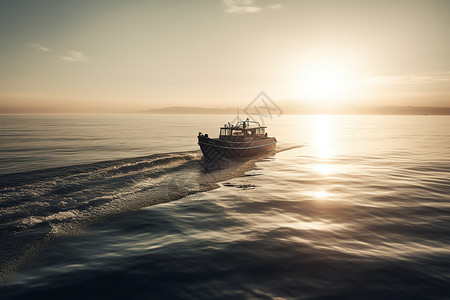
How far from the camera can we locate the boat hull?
29.2 meters

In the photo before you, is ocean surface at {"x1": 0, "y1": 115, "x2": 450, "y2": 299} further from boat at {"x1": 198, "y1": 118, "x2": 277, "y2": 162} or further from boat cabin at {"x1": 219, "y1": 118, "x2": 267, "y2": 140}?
boat cabin at {"x1": 219, "y1": 118, "x2": 267, "y2": 140}

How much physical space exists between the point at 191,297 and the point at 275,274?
2.57 m

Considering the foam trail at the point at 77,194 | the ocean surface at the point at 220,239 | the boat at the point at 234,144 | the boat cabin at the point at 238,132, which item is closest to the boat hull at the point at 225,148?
the boat at the point at 234,144

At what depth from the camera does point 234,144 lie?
30547mm

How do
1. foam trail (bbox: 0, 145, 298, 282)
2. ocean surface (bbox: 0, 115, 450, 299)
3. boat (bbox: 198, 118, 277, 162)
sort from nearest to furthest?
ocean surface (bbox: 0, 115, 450, 299), foam trail (bbox: 0, 145, 298, 282), boat (bbox: 198, 118, 277, 162)

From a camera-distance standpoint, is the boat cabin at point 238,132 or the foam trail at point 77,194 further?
the boat cabin at point 238,132

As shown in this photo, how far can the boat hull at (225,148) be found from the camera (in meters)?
29.2

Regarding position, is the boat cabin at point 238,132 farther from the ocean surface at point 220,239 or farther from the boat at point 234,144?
the ocean surface at point 220,239

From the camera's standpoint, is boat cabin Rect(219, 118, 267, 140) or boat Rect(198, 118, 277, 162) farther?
boat cabin Rect(219, 118, 267, 140)

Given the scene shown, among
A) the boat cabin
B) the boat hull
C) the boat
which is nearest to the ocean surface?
the boat hull

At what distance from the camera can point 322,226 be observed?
10578 millimetres

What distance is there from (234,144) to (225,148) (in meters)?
1.57

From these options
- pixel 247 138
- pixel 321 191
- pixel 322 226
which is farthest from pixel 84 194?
pixel 247 138

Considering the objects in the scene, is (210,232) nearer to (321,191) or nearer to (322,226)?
(322,226)
